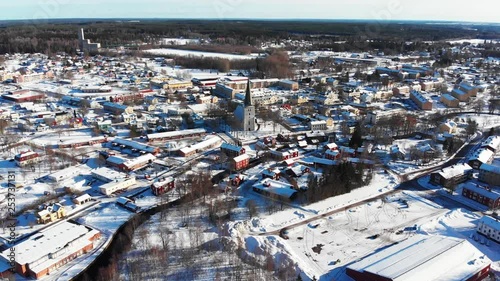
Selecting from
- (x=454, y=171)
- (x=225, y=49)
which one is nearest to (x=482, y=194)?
(x=454, y=171)

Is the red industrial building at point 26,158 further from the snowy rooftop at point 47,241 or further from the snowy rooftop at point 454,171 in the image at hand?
the snowy rooftop at point 454,171

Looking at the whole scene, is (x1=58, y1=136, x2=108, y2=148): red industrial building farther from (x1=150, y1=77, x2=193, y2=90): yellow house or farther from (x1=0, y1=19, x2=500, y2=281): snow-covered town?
(x1=150, y1=77, x2=193, y2=90): yellow house

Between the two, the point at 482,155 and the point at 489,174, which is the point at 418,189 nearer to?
the point at 489,174

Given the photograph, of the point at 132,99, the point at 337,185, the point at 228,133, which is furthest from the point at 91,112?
the point at 337,185

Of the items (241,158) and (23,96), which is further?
(23,96)

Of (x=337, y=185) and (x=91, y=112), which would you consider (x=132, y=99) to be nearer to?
(x=91, y=112)

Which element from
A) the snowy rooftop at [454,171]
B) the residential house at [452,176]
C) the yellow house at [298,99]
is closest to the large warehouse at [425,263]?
the residential house at [452,176]

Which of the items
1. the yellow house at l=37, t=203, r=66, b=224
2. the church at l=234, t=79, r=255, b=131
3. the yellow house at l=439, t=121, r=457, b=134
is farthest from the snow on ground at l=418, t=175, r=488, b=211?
the yellow house at l=37, t=203, r=66, b=224
